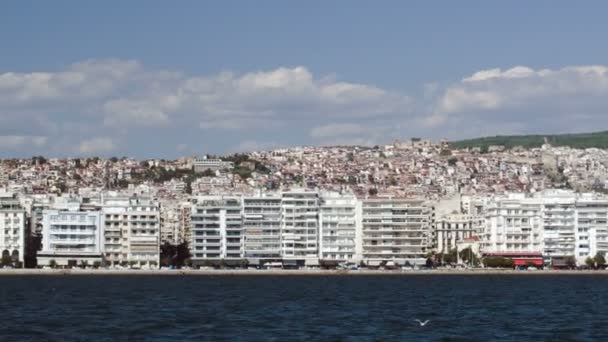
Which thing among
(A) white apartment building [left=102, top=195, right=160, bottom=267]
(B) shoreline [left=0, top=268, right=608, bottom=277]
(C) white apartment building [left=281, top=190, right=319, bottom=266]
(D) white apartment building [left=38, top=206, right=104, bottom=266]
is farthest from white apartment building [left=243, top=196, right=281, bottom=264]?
(D) white apartment building [left=38, top=206, right=104, bottom=266]

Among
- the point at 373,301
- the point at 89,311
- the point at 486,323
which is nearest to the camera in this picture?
the point at 486,323

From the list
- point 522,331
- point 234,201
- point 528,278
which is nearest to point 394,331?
point 522,331

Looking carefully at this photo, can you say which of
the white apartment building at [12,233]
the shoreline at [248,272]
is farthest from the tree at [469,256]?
the white apartment building at [12,233]

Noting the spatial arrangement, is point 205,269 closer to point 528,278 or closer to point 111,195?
point 111,195

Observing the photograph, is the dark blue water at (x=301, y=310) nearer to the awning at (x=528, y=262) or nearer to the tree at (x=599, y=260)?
the tree at (x=599, y=260)

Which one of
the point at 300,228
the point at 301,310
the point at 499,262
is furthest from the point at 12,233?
the point at 301,310
